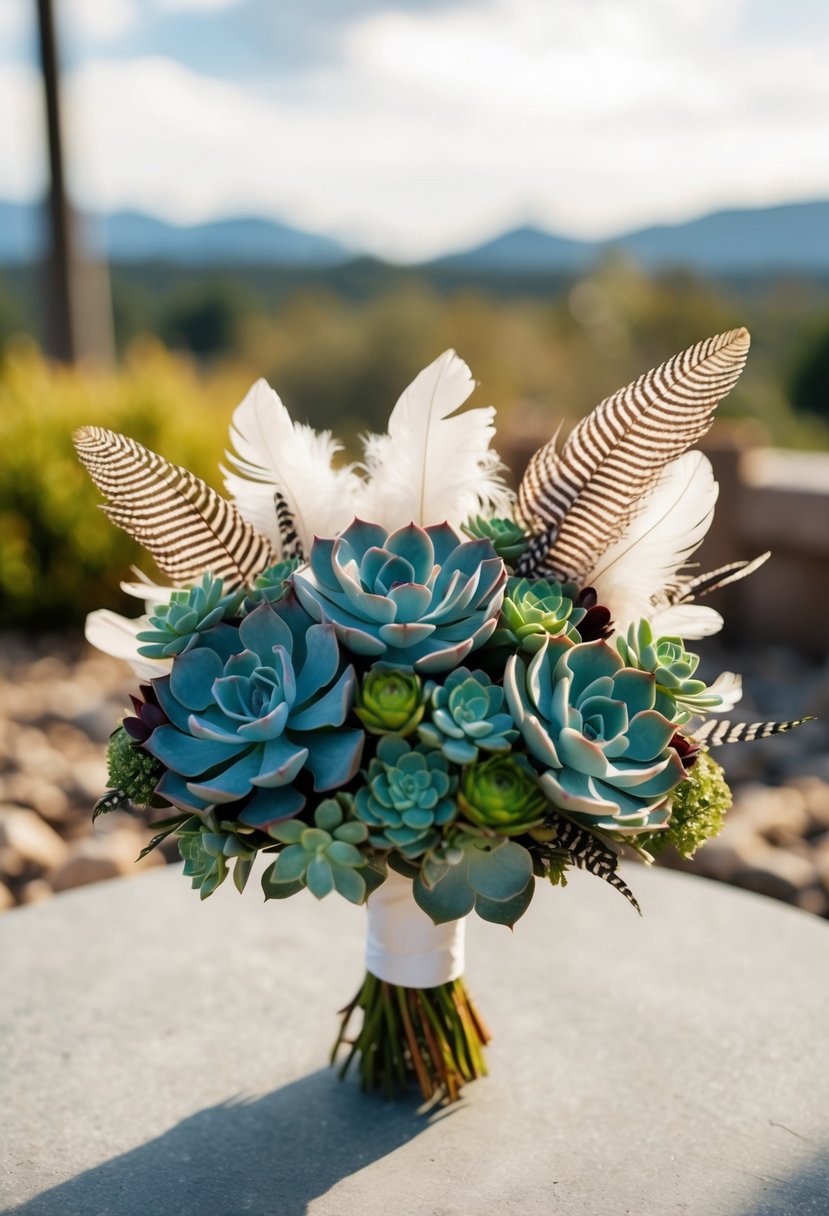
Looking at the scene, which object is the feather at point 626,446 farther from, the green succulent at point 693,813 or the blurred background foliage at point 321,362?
the blurred background foliage at point 321,362

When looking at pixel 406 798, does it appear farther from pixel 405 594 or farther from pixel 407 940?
pixel 407 940

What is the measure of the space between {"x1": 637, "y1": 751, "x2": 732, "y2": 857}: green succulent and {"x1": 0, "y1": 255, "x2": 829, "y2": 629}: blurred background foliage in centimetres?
402

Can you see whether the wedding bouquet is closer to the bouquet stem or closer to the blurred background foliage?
the bouquet stem

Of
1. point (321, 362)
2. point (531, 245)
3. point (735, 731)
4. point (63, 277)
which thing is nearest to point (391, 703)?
point (735, 731)

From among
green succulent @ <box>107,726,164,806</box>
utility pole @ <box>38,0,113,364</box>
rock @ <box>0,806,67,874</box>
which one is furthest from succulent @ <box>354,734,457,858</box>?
utility pole @ <box>38,0,113,364</box>

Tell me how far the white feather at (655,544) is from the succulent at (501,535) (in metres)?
0.08

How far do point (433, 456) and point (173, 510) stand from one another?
0.29m

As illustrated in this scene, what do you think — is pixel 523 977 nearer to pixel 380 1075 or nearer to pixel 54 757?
pixel 380 1075

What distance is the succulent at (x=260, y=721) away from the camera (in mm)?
963

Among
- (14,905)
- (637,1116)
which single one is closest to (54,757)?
(14,905)

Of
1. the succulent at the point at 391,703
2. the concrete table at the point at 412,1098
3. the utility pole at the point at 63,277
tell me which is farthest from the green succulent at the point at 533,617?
the utility pole at the point at 63,277

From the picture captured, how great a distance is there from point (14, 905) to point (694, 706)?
1.97 meters

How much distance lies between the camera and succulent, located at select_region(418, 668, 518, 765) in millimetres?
943

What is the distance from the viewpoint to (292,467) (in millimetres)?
1179
